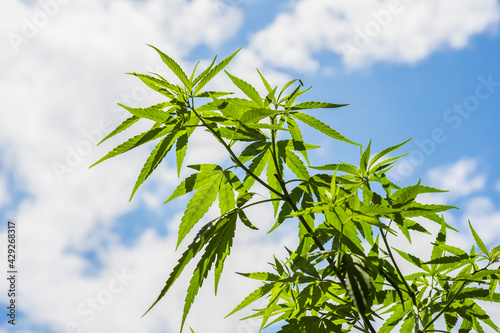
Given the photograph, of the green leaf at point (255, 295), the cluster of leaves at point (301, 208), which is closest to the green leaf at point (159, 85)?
the cluster of leaves at point (301, 208)

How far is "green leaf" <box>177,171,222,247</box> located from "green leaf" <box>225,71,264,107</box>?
27 cm

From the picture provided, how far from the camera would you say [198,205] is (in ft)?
3.81

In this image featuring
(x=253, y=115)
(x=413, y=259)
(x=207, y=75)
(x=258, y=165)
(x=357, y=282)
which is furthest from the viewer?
(x=413, y=259)

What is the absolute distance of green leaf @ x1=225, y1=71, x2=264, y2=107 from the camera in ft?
4.28

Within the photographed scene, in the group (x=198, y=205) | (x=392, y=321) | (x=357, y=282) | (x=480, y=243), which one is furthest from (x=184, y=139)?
(x=480, y=243)

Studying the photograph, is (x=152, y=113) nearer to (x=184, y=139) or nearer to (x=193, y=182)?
(x=184, y=139)

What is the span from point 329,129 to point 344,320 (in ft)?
1.78

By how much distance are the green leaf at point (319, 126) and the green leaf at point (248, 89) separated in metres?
0.11

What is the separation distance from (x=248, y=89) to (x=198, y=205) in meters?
0.38

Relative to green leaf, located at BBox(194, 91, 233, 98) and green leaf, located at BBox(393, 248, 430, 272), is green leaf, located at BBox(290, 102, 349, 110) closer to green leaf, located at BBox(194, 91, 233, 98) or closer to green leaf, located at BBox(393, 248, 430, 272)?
green leaf, located at BBox(194, 91, 233, 98)

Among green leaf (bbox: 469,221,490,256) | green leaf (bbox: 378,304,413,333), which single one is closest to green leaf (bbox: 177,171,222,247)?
green leaf (bbox: 378,304,413,333)

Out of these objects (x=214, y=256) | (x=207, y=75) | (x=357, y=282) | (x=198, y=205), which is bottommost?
(x=357, y=282)

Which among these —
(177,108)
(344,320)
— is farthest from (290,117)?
(344,320)

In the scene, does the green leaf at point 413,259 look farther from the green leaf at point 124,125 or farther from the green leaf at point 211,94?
the green leaf at point 124,125
